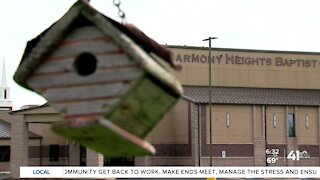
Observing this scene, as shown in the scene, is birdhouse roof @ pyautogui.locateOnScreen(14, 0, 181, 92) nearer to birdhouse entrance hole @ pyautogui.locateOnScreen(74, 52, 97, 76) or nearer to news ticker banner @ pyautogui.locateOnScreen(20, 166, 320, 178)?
birdhouse entrance hole @ pyautogui.locateOnScreen(74, 52, 97, 76)

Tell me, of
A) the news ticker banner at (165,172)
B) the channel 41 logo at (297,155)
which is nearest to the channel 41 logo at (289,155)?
the channel 41 logo at (297,155)

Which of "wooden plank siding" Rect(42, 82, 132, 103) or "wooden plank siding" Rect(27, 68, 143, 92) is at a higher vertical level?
"wooden plank siding" Rect(27, 68, 143, 92)

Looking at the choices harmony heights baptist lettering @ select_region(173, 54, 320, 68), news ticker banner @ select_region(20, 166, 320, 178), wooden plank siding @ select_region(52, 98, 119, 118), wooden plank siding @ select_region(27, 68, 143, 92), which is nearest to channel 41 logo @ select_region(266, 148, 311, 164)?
harmony heights baptist lettering @ select_region(173, 54, 320, 68)

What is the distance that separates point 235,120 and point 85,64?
43.7 metres

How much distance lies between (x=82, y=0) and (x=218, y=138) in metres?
43.1

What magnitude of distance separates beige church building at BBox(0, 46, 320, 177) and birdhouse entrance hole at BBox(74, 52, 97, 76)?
3980 cm

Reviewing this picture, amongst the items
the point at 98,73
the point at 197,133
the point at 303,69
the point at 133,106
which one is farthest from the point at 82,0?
the point at 303,69

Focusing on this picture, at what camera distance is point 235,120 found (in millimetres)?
46250

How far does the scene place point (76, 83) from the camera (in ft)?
9.84

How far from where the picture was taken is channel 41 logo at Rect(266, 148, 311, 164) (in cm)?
4678

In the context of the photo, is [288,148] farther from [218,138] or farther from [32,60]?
[32,60]

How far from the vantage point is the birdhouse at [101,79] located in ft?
9.24

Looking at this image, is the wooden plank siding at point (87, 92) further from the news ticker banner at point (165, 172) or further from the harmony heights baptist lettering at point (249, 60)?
the harmony heights baptist lettering at point (249, 60)

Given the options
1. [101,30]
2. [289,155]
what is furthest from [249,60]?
[101,30]
